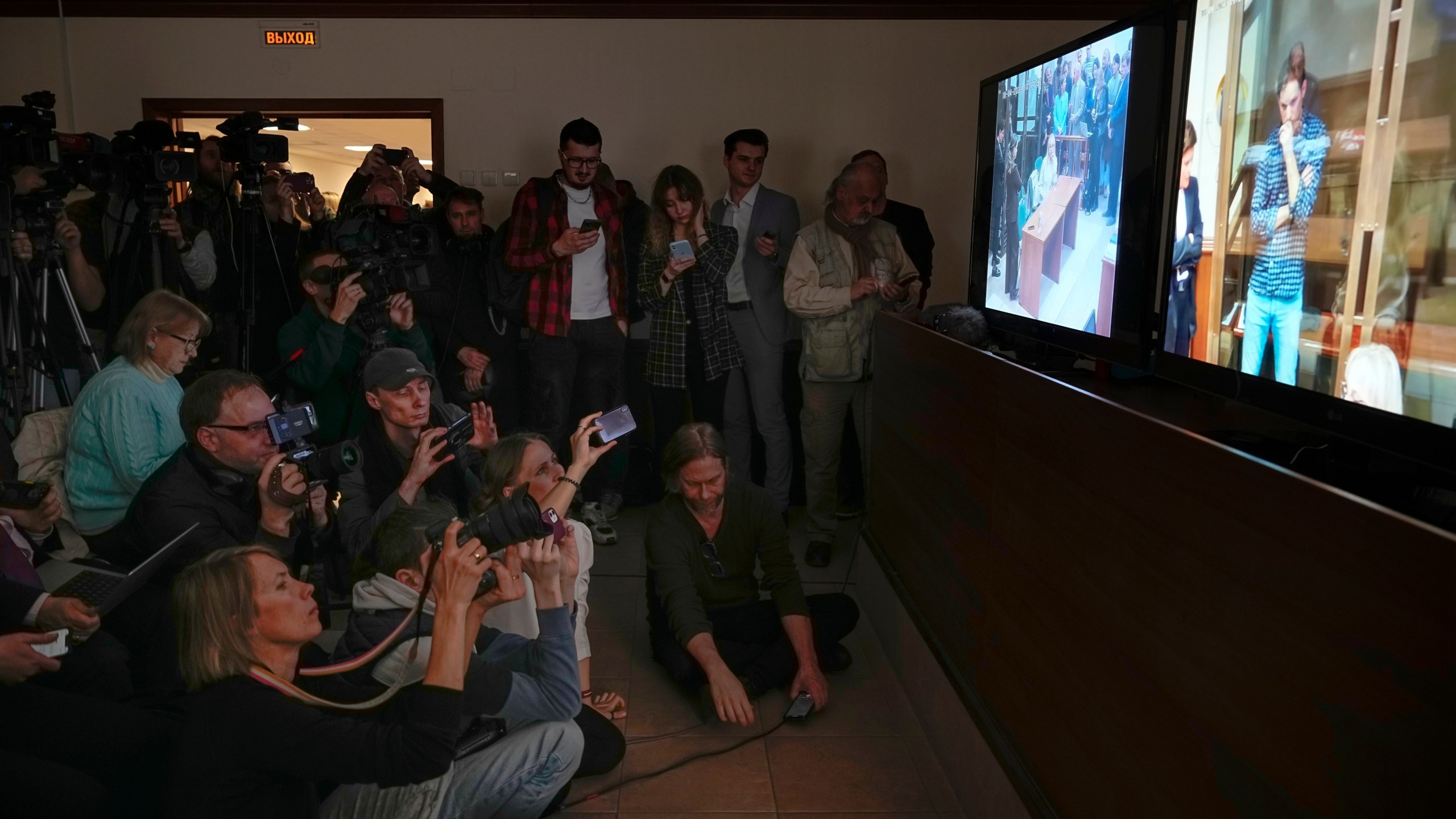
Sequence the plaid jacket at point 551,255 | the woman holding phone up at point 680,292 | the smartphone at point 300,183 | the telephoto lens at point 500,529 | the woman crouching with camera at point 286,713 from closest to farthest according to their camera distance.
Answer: the woman crouching with camera at point 286,713 < the telephoto lens at point 500,529 < the smartphone at point 300,183 < the plaid jacket at point 551,255 < the woman holding phone up at point 680,292

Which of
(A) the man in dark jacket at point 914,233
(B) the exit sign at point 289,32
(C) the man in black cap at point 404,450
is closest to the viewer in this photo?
(C) the man in black cap at point 404,450

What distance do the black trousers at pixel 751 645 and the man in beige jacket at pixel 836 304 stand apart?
30.3 inches

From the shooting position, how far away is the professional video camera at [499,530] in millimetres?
1757

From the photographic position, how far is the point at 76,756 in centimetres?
156

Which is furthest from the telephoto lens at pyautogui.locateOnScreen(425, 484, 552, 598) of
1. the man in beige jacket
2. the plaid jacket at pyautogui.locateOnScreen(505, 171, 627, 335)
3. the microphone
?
the man in beige jacket

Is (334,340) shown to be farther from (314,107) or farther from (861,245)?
(314,107)

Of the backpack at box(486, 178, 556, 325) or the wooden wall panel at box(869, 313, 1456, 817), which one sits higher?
the backpack at box(486, 178, 556, 325)

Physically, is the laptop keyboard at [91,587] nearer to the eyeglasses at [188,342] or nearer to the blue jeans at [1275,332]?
the eyeglasses at [188,342]

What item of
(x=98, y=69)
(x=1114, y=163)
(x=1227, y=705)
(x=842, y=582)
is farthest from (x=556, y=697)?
(x=98, y=69)

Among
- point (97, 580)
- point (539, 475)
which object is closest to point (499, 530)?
point (539, 475)

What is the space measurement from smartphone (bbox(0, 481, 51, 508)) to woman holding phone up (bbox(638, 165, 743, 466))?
2000 millimetres

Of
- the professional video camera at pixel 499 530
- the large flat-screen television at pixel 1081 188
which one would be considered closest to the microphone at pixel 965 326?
the large flat-screen television at pixel 1081 188

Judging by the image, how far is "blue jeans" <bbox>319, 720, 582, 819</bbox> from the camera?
162cm

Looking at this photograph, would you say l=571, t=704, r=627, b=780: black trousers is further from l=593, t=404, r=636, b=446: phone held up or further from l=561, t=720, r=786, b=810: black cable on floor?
l=593, t=404, r=636, b=446: phone held up
